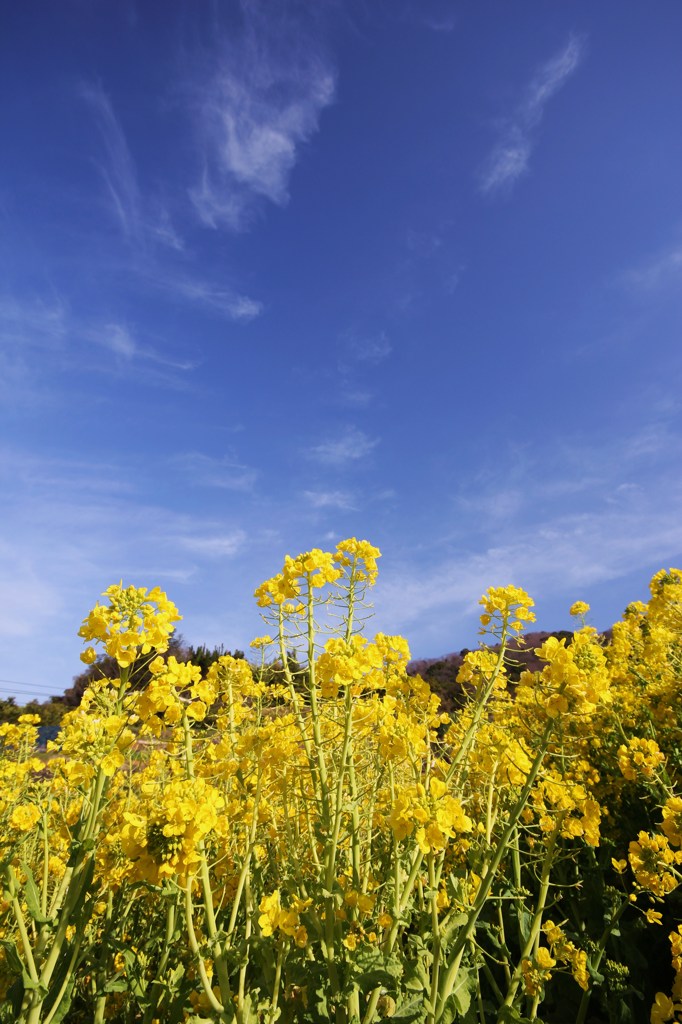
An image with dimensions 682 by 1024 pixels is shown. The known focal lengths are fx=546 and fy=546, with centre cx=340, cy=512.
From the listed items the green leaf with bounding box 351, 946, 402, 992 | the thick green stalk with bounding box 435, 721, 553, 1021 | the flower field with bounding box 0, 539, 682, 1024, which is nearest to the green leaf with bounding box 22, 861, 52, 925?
the flower field with bounding box 0, 539, 682, 1024

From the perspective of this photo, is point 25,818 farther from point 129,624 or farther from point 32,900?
point 129,624


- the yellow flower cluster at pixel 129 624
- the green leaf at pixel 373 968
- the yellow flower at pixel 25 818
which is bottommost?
the green leaf at pixel 373 968

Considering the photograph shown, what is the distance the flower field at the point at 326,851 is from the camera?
6.75ft

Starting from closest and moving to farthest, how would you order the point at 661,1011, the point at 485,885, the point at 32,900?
1. the point at 485,885
2. the point at 32,900
3. the point at 661,1011

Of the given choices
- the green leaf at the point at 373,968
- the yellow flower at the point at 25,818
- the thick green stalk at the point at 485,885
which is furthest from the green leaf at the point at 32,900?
the thick green stalk at the point at 485,885

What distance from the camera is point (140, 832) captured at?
1995mm

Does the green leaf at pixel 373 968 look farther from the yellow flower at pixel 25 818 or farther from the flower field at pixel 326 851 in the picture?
the yellow flower at pixel 25 818

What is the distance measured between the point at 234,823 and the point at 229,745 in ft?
1.91

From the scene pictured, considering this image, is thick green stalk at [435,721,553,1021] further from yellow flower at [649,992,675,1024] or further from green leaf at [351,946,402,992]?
yellow flower at [649,992,675,1024]

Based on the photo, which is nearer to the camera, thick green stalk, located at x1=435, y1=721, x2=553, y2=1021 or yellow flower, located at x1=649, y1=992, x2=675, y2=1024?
thick green stalk, located at x1=435, y1=721, x2=553, y2=1021

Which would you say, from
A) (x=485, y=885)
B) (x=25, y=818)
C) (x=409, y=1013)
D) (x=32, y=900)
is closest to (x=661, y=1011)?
(x=409, y=1013)

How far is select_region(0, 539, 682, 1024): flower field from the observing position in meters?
2.06

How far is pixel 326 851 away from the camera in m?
2.22

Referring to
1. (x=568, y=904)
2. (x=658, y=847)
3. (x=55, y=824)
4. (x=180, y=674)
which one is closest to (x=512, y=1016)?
(x=658, y=847)
